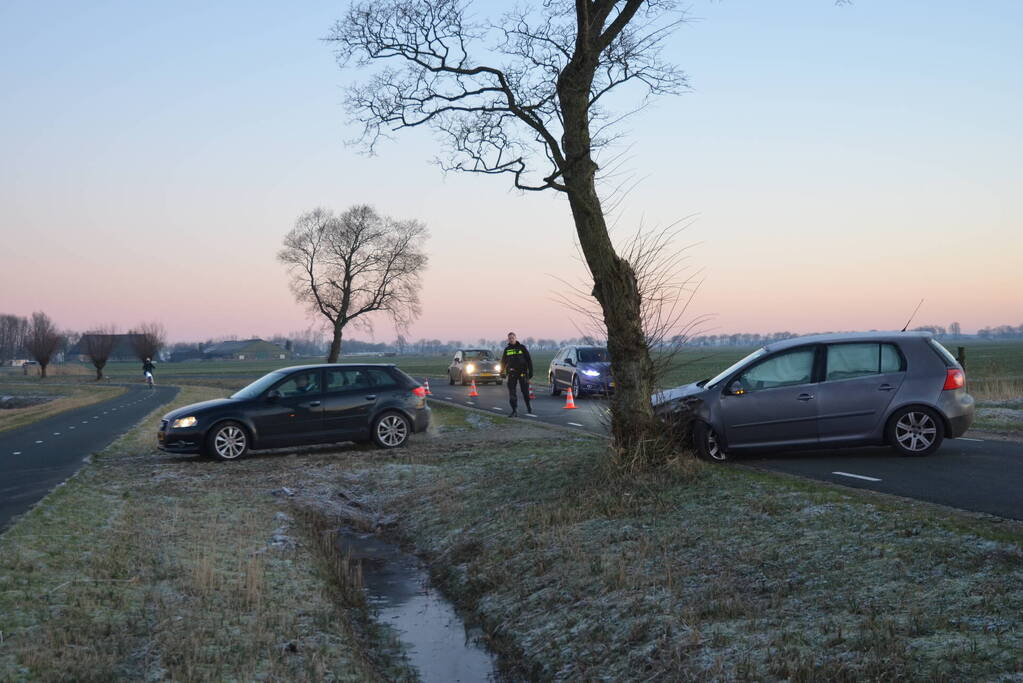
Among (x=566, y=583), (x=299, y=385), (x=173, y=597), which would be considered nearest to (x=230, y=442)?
(x=299, y=385)

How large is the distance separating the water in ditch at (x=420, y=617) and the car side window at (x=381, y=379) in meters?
5.59

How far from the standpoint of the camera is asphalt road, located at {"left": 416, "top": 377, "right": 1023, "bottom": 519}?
885cm

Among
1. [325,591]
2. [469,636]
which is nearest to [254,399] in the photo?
[325,591]

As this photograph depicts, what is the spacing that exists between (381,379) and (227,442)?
284 centimetres

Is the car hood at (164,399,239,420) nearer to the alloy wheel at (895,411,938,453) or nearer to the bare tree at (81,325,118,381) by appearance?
the alloy wheel at (895,411,938,453)

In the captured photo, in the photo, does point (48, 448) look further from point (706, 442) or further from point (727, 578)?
point (727, 578)

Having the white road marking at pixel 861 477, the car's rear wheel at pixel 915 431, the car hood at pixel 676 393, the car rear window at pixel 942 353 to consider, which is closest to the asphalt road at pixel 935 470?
the white road marking at pixel 861 477

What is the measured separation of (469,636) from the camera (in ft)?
25.9

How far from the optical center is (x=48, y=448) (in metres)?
19.3

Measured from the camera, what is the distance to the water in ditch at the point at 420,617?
23.5 feet

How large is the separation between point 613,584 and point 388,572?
331 centimetres

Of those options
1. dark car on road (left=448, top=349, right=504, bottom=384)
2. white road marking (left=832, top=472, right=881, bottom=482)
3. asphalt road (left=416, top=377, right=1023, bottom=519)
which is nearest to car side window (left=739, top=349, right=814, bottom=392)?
asphalt road (left=416, top=377, right=1023, bottom=519)

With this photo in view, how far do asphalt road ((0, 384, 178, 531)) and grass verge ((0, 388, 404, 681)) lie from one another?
73 centimetres

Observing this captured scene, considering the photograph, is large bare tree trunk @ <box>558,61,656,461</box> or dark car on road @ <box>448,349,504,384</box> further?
dark car on road @ <box>448,349,504,384</box>
